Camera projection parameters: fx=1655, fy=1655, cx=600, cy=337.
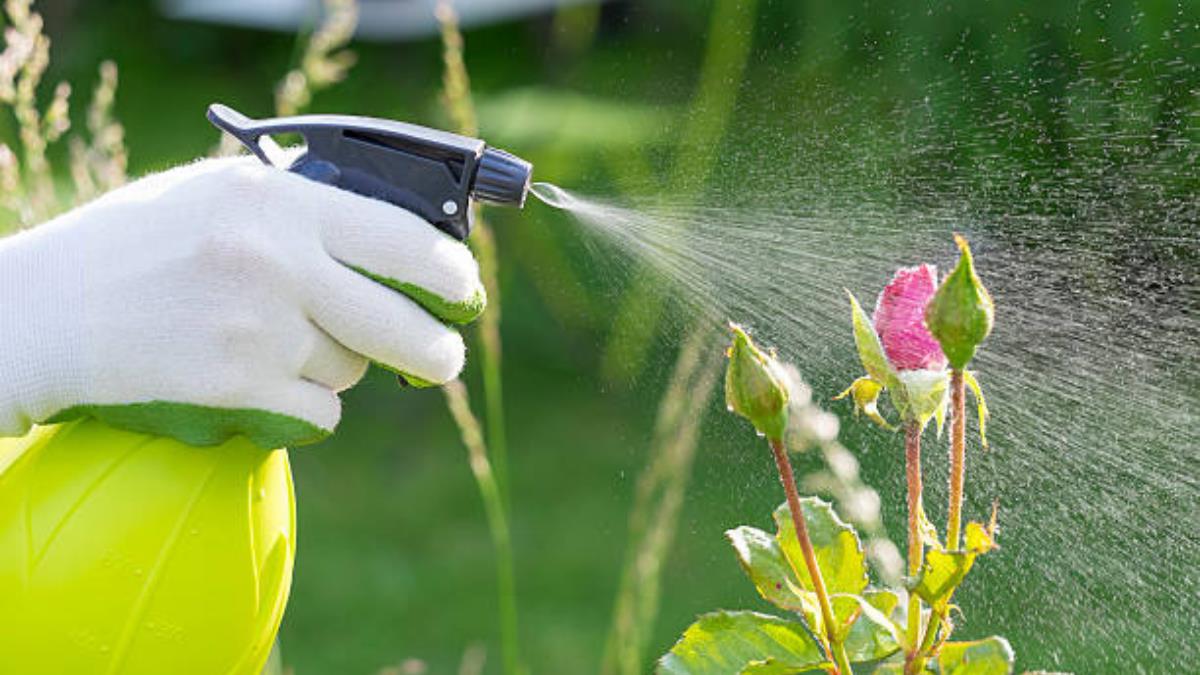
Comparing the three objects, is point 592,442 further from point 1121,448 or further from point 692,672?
point 692,672

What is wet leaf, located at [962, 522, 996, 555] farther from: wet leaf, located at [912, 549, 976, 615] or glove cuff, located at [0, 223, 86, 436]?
glove cuff, located at [0, 223, 86, 436]

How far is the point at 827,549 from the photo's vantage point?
881 mm

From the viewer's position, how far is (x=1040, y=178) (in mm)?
2096

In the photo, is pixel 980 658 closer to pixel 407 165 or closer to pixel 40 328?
pixel 407 165

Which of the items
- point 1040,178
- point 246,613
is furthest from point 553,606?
point 246,613

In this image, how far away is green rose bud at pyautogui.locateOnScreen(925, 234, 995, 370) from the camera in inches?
28.8

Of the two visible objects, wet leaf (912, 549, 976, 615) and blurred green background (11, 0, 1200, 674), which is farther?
blurred green background (11, 0, 1200, 674)

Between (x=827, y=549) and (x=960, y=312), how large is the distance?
0.19 metres

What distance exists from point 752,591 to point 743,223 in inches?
79.5

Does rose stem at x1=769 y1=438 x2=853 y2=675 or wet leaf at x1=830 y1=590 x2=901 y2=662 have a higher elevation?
rose stem at x1=769 y1=438 x2=853 y2=675

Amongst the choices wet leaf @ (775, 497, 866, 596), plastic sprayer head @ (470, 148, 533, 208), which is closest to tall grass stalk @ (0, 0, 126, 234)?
plastic sprayer head @ (470, 148, 533, 208)

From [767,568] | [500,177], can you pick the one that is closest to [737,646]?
[767,568]

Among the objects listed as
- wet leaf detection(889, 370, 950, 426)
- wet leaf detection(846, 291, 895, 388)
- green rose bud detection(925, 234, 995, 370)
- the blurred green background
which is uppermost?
green rose bud detection(925, 234, 995, 370)

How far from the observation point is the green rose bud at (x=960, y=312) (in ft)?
2.40
